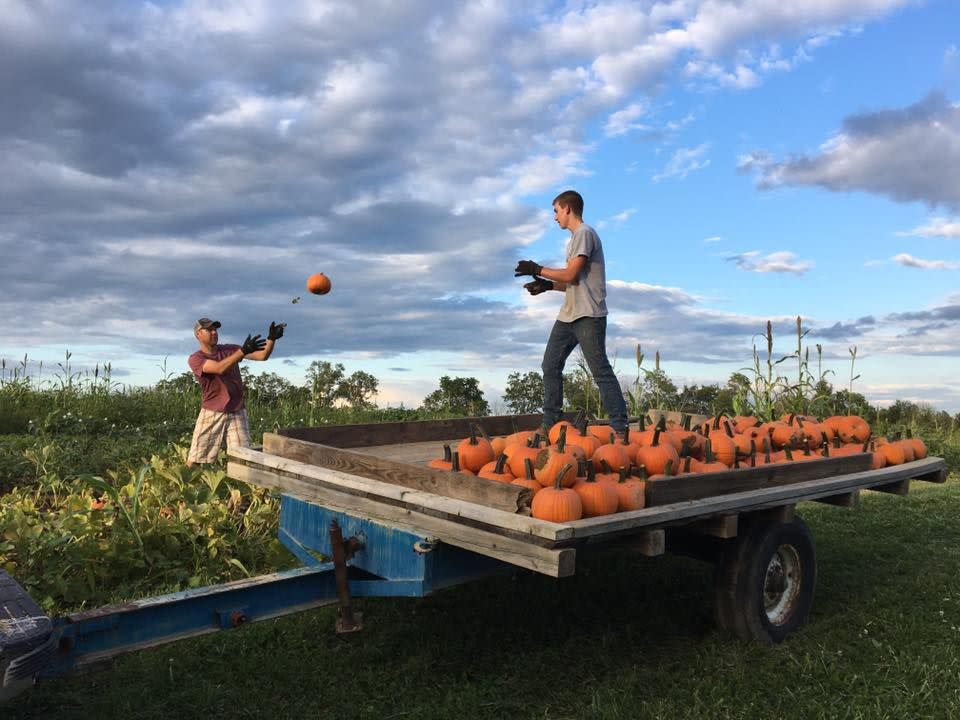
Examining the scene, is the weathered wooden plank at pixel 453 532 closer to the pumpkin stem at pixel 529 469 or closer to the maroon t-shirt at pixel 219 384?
the pumpkin stem at pixel 529 469

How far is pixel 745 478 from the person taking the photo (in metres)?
4.43

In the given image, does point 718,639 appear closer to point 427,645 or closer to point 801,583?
point 801,583

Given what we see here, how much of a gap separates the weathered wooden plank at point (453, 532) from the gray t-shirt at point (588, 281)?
2625mm

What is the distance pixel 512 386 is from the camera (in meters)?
15.4

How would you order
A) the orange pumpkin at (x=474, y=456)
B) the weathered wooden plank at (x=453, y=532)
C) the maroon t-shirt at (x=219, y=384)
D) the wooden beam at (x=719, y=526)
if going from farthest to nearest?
the maroon t-shirt at (x=219, y=384) < the orange pumpkin at (x=474, y=456) < the wooden beam at (x=719, y=526) < the weathered wooden plank at (x=453, y=532)

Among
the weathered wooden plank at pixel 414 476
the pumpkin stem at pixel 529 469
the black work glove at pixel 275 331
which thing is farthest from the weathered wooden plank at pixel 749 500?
the black work glove at pixel 275 331

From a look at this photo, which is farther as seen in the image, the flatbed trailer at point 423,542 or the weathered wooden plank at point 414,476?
the weathered wooden plank at point 414,476

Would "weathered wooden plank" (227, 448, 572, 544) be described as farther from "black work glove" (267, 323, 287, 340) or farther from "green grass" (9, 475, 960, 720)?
"black work glove" (267, 323, 287, 340)

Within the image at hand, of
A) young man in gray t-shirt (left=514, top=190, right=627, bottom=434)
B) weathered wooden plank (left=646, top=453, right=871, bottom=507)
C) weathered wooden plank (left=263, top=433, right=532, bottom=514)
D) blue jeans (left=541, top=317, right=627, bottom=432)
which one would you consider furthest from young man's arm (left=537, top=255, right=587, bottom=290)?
weathered wooden plank (left=263, top=433, right=532, bottom=514)

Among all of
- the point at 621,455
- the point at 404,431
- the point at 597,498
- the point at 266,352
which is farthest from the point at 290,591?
the point at 266,352

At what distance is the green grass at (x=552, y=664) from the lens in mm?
3904

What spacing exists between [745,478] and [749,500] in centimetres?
19

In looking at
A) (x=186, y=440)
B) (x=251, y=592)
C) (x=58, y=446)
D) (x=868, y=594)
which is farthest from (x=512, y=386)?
(x=251, y=592)

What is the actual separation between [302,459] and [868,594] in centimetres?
404
